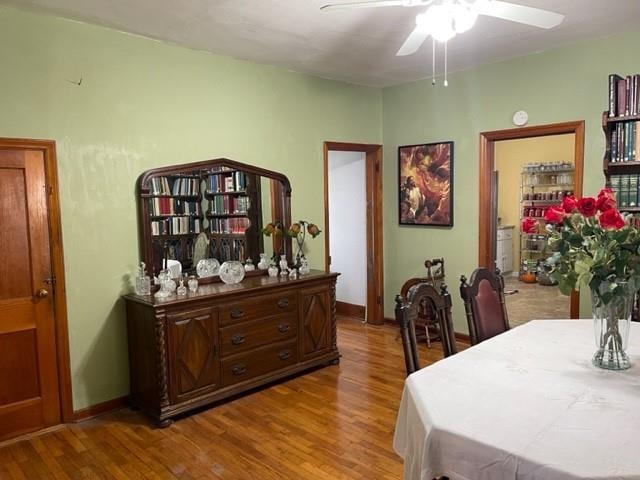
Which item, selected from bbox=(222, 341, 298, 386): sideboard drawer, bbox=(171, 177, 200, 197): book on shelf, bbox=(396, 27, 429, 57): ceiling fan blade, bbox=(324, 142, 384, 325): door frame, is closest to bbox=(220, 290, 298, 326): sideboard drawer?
bbox=(222, 341, 298, 386): sideboard drawer

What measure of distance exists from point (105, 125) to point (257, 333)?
185cm

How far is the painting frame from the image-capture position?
486cm

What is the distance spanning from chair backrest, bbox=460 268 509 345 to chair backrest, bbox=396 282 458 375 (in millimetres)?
261

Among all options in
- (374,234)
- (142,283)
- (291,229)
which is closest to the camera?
(142,283)

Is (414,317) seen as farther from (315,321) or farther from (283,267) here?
(283,267)

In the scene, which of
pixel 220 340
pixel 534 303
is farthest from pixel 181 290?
pixel 534 303

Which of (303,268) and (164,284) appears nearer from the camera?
(164,284)

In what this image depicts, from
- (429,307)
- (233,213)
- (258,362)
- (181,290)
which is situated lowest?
(258,362)

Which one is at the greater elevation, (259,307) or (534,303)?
(259,307)

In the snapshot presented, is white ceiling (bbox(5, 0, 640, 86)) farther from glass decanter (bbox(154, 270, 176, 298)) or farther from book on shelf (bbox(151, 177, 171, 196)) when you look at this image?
glass decanter (bbox(154, 270, 176, 298))

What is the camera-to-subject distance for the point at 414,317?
6.93 feet

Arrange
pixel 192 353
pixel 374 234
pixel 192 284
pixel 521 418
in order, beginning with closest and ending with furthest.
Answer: pixel 521 418
pixel 192 353
pixel 192 284
pixel 374 234

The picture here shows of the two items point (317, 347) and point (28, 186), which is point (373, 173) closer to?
point (317, 347)

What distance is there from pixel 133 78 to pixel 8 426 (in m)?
2.44
